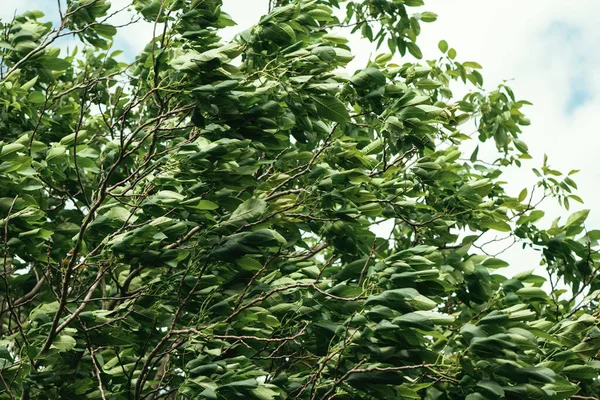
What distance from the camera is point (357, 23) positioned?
754 cm

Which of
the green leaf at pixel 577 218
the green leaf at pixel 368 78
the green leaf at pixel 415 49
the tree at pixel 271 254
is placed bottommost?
the tree at pixel 271 254

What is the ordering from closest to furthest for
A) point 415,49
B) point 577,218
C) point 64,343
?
point 64,343
point 577,218
point 415,49

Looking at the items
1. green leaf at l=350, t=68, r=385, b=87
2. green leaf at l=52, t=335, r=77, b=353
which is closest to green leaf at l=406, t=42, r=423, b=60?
green leaf at l=350, t=68, r=385, b=87

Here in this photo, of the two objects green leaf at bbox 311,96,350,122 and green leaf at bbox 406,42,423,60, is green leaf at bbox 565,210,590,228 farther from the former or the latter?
green leaf at bbox 311,96,350,122

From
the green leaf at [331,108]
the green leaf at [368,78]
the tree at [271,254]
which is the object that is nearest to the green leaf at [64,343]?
the tree at [271,254]

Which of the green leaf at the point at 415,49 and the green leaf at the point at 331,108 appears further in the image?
the green leaf at the point at 415,49

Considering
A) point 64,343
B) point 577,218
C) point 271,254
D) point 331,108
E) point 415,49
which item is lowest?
point 64,343

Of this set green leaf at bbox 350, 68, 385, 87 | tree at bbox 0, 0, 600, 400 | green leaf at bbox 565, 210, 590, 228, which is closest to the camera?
tree at bbox 0, 0, 600, 400

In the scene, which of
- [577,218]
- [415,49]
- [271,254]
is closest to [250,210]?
[271,254]

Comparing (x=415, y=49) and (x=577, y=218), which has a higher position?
(x=415, y=49)

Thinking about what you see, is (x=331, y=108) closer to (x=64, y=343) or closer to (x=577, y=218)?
(x=64, y=343)

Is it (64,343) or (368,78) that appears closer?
(64,343)

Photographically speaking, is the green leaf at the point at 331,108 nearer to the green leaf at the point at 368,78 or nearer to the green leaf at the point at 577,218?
the green leaf at the point at 368,78

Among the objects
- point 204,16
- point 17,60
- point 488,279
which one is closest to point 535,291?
point 488,279
